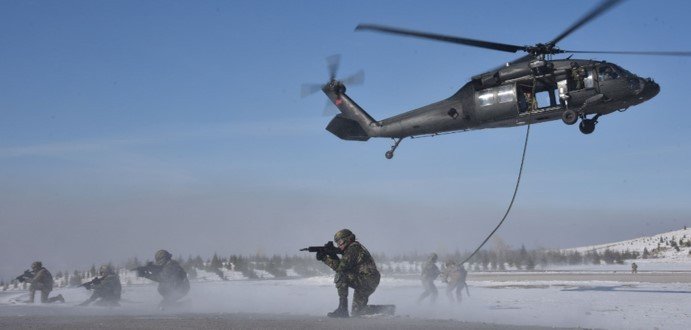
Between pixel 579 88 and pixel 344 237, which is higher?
pixel 579 88

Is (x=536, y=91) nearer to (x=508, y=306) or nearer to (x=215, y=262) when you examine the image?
(x=508, y=306)

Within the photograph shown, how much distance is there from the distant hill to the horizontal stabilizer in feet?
108

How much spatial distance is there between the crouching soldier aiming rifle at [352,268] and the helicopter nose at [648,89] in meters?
11.4

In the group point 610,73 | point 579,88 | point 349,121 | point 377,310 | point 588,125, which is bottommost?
point 377,310

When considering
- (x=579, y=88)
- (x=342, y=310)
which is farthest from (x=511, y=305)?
(x=342, y=310)

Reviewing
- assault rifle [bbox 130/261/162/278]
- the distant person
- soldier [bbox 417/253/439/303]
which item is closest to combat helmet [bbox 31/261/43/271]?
the distant person

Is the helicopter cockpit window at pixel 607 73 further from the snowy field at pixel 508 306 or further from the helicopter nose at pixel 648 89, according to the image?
the snowy field at pixel 508 306

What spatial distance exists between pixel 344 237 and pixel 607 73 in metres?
11.1

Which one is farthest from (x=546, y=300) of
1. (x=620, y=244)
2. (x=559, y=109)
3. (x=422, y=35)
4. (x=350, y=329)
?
(x=620, y=244)

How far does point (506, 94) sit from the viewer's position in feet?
66.5

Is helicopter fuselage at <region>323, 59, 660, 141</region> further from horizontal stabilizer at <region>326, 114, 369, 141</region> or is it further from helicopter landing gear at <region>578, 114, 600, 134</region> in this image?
horizontal stabilizer at <region>326, 114, 369, 141</region>

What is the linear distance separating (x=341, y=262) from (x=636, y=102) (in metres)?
12.0

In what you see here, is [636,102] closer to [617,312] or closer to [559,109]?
[559,109]

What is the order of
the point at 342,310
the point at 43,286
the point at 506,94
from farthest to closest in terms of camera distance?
the point at 43,286
the point at 506,94
the point at 342,310
